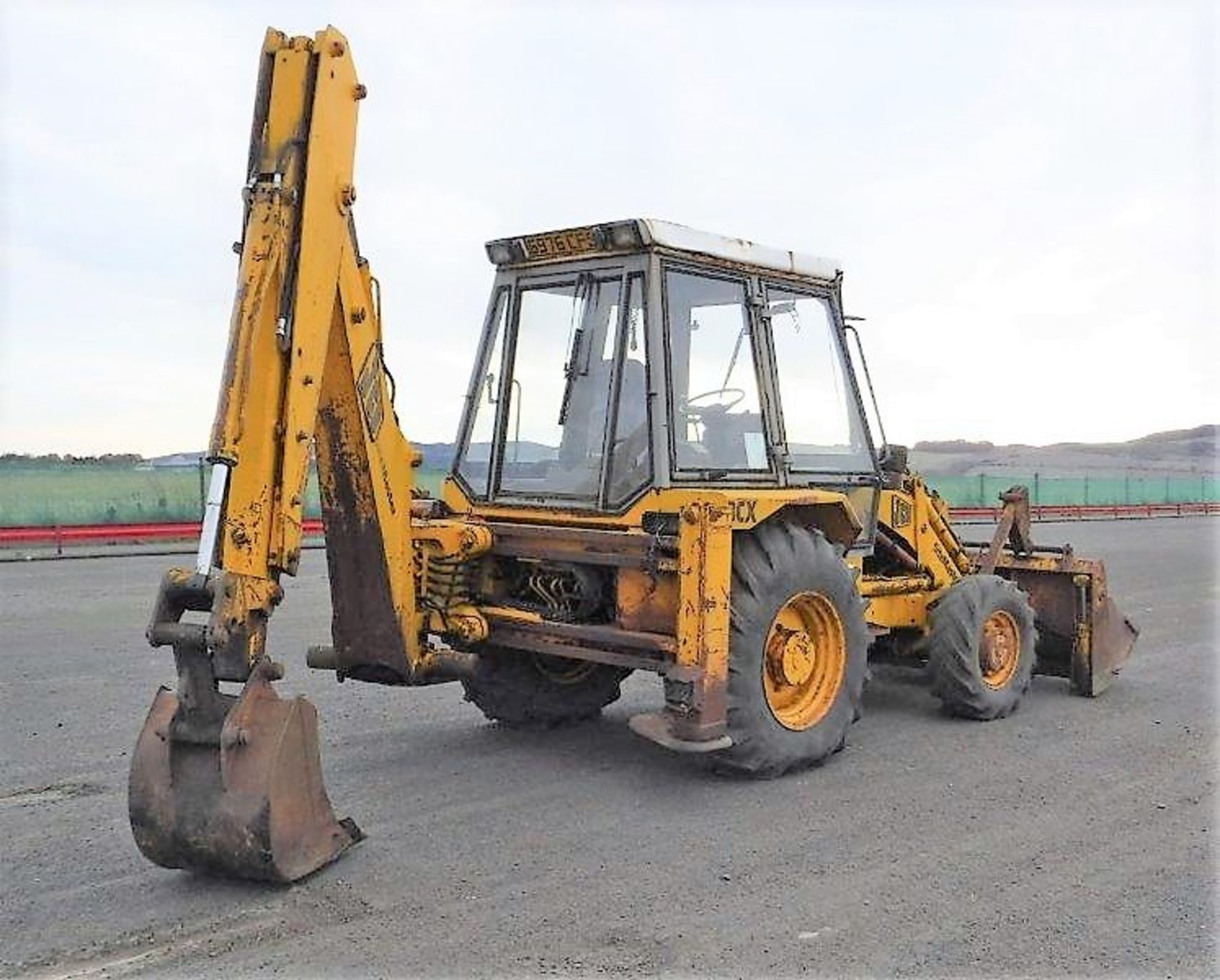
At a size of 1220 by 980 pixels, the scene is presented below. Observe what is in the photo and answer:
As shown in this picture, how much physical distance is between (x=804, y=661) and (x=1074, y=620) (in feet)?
9.19

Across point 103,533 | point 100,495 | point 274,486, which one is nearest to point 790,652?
point 274,486

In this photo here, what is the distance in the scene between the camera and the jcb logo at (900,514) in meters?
7.44

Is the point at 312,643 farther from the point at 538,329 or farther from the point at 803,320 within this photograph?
the point at 803,320

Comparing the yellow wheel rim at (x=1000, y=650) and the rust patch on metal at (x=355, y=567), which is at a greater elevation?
the rust patch on metal at (x=355, y=567)

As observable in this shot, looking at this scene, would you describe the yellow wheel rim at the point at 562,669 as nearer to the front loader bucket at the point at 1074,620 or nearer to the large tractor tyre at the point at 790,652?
the large tractor tyre at the point at 790,652

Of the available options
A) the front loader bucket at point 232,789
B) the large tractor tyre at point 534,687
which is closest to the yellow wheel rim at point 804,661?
the large tractor tyre at point 534,687

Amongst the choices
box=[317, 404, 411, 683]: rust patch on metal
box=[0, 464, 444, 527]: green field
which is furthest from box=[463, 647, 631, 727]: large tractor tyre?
box=[0, 464, 444, 527]: green field

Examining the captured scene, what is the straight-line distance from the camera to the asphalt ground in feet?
12.6

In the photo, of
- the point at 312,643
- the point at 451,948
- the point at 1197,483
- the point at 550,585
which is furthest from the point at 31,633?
the point at 1197,483

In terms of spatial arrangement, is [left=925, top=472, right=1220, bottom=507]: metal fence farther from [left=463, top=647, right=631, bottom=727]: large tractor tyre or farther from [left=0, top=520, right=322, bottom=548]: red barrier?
[left=463, top=647, right=631, bottom=727]: large tractor tyre

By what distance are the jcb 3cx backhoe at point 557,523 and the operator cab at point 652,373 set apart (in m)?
0.02

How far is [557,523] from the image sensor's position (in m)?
6.20

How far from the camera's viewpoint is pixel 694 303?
6367mm

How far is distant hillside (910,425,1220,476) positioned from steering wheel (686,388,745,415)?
5753 centimetres
